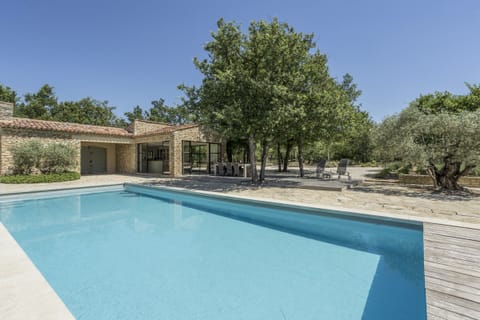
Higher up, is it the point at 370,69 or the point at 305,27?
the point at 305,27

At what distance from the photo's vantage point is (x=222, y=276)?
3516mm

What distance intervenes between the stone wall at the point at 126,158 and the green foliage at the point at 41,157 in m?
4.74

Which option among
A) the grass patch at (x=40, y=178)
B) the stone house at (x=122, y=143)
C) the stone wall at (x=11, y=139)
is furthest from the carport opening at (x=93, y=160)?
the grass patch at (x=40, y=178)

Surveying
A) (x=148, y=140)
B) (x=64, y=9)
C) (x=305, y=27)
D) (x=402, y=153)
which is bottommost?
(x=402, y=153)

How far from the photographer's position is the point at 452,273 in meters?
2.51

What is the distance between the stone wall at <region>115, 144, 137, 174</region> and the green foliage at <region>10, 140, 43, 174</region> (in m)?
6.11

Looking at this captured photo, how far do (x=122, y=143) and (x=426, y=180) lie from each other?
19.8m

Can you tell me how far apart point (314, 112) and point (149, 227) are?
25.9ft

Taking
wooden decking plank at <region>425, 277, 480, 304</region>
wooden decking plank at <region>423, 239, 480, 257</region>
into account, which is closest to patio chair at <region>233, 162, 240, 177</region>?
wooden decking plank at <region>423, 239, 480, 257</region>

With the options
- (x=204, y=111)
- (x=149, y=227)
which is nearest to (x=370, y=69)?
(x=204, y=111)

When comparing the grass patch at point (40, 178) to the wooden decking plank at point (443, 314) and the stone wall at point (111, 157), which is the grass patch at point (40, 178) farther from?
the wooden decking plank at point (443, 314)

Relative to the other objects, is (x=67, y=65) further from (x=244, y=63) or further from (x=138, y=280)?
(x=138, y=280)

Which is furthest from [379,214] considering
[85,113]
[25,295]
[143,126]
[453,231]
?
[85,113]

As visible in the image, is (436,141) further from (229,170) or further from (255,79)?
(229,170)
